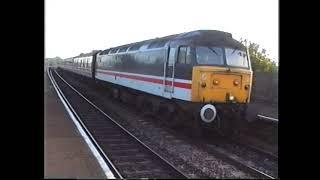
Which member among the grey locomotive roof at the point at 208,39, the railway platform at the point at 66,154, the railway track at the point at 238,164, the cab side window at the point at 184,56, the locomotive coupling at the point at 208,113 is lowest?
the railway track at the point at 238,164

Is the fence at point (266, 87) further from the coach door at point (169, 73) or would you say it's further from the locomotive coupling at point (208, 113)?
the locomotive coupling at point (208, 113)

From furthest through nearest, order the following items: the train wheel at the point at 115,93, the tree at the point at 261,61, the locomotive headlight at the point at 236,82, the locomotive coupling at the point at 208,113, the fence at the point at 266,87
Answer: the tree at the point at 261,61, the train wheel at the point at 115,93, the fence at the point at 266,87, the locomotive headlight at the point at 236,82, the locomotive coupling at the point at 208,113

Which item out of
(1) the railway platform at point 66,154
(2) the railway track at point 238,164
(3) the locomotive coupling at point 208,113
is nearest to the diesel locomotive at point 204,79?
(3) the locomotive coupling at point 208,113

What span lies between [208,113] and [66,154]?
4.07 metres

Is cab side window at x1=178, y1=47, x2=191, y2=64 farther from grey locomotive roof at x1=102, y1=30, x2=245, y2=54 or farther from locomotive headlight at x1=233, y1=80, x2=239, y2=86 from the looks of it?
locomotive headlight at x1=233, y1=80, x2=239, y2=86

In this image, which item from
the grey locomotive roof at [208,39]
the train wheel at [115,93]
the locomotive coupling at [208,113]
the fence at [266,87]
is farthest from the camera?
the train wheel at [115,93]

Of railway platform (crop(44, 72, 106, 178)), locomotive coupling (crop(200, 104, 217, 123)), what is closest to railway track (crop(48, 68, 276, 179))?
locomotive coupling (crop(200, 104, 217, 123))

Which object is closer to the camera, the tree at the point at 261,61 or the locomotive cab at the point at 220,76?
the locomotive cab at the point at 220,76

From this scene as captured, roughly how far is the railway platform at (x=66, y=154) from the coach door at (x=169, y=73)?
2987mm

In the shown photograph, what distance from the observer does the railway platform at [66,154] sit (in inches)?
347

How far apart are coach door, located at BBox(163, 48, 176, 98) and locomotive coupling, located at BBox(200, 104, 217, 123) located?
5.73 feet
